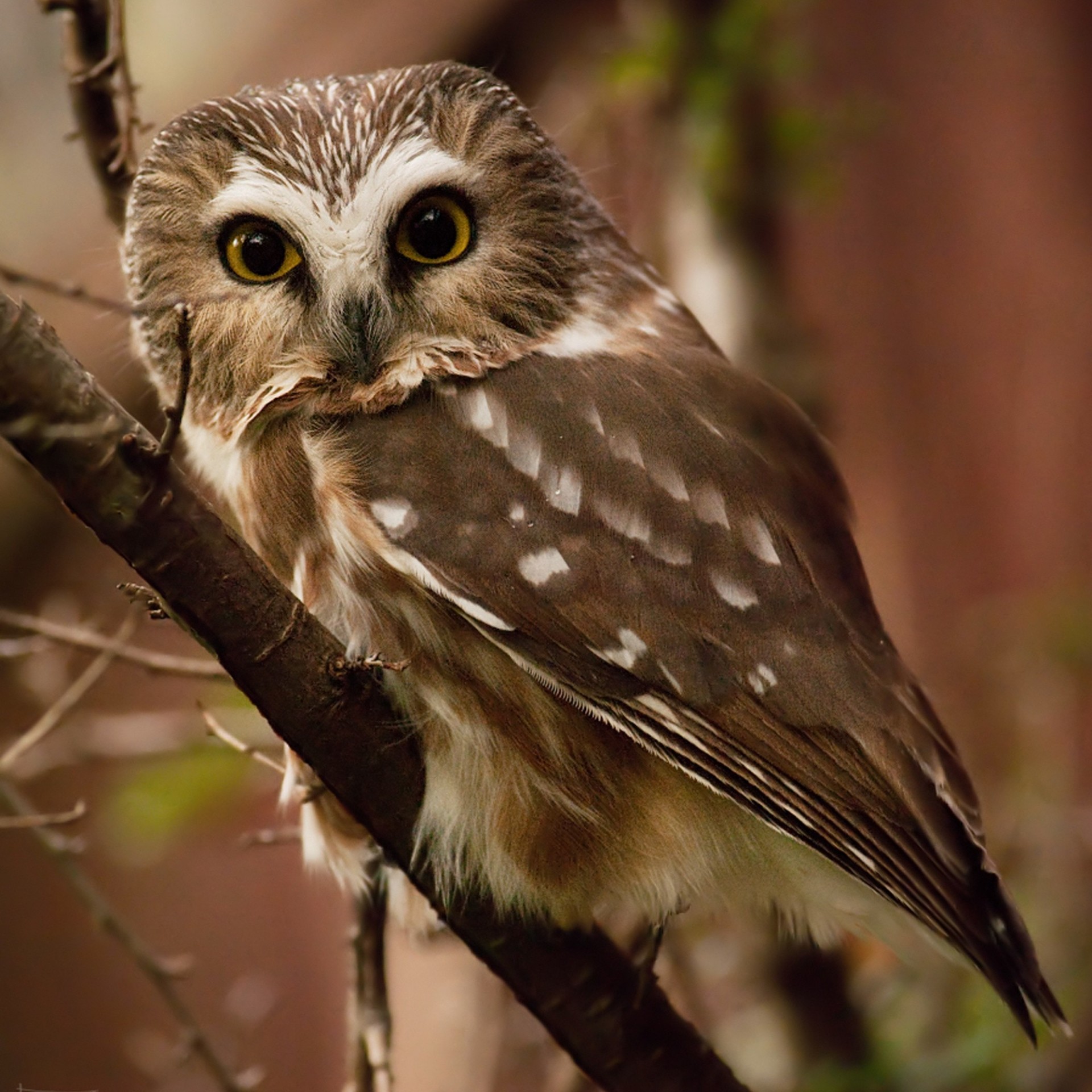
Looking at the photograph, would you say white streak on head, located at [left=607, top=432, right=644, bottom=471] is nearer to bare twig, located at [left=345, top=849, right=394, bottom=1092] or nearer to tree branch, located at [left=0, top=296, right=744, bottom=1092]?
tree branch, located at [left=0, top=296, right=744, bottom=1092]

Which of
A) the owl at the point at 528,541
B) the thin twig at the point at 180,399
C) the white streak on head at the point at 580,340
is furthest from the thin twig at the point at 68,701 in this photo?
the thin twig at the point at 180,399

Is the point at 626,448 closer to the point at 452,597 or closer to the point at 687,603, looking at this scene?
the point at 687,603

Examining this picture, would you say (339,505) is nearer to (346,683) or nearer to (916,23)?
(346,683)

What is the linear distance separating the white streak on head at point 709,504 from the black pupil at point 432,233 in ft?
2.07

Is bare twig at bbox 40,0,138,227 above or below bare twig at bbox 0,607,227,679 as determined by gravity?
above

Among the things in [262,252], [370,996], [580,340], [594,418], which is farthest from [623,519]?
[370,996]

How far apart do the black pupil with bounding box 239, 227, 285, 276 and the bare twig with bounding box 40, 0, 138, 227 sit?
12.3 inches

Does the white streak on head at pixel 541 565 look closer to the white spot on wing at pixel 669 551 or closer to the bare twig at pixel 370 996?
the white spot on wing at pixel 669 551

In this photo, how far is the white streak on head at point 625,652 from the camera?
81.1 inches

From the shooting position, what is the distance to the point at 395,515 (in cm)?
208

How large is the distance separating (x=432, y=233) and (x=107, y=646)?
→ 96 centimetres

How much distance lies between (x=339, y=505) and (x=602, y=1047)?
3.30ft

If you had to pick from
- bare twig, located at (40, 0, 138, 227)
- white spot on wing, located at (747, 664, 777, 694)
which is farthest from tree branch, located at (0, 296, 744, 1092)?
bare twig, located at (40, 0, 138, 227)

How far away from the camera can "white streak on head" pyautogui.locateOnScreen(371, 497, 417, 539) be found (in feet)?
6.79
